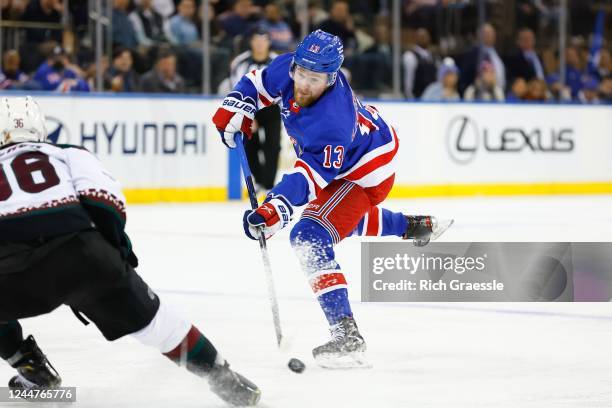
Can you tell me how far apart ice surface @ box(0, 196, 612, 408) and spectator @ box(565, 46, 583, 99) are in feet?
23.0

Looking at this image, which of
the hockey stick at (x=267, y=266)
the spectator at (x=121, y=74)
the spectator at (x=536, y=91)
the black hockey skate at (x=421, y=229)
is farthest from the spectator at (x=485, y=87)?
the hockey stick at (x=267, y=266)

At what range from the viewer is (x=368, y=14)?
40.3 feet

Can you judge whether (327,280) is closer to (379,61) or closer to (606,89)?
(379,61)

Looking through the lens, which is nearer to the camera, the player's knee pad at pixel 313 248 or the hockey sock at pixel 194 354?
the hockey sock at pixel 194 354

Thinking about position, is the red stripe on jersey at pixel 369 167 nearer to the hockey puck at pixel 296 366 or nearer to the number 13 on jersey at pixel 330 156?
the number 13 on jersey at pixel 330 156

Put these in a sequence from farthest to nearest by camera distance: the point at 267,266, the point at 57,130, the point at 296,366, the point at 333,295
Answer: the point at 57,130 → the point at 267,266 → the point at 333,295 → the point at 296,366

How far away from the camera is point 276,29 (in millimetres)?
11531

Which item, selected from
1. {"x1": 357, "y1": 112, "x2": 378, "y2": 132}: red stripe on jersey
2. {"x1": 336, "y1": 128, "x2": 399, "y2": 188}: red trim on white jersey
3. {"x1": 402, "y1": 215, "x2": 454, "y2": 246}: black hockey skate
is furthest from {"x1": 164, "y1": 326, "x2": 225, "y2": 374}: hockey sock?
{"x1": 402, "y1": 215, "x2": 454, "y2": 246}: black hockey skate

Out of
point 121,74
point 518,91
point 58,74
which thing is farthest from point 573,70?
point 58,74

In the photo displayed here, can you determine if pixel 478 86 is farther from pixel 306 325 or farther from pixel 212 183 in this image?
pixel 306 325

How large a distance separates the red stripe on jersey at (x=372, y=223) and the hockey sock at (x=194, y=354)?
2.03 metres

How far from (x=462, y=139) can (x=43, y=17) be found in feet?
14.8

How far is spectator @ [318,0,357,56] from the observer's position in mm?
11992

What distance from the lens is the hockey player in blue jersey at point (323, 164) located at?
4.01 m
